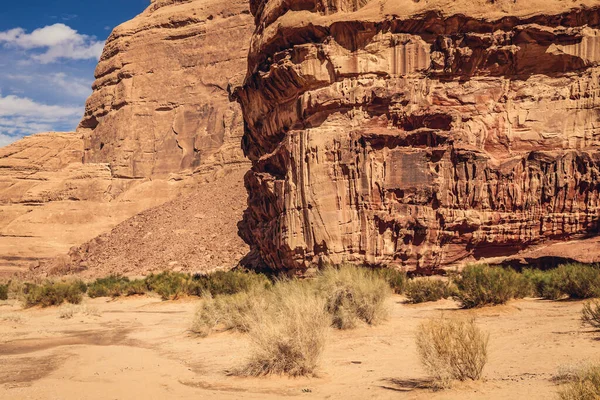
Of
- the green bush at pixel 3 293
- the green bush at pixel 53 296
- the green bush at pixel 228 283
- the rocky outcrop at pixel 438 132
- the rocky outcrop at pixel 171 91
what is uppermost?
the rocky outcrop at pixel 171 91

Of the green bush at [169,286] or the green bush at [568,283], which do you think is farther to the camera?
the green bush at [169,286]

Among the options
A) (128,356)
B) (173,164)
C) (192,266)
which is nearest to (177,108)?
(173,164)

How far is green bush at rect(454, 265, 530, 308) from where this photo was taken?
54.0 ft

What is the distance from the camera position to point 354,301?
1595 cm

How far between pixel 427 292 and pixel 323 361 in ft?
30.4

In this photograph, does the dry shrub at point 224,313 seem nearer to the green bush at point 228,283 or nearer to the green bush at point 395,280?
the green bush at point 395,280

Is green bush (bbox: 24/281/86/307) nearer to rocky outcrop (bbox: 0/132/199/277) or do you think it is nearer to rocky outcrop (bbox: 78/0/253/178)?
rocky outcrop (bbox: 0/132/199/277)

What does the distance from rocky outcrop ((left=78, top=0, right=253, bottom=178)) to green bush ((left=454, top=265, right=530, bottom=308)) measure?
64804 millimetres

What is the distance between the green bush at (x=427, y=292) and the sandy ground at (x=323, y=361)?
0.57 m

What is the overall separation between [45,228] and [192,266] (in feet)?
102

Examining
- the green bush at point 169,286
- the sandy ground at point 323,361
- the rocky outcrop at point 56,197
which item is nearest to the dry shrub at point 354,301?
the sandy ground at point 323,361

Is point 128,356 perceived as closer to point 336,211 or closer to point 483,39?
point 336,211

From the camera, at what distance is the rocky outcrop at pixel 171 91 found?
8500 cm

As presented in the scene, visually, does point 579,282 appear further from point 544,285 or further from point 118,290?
point 118,290
